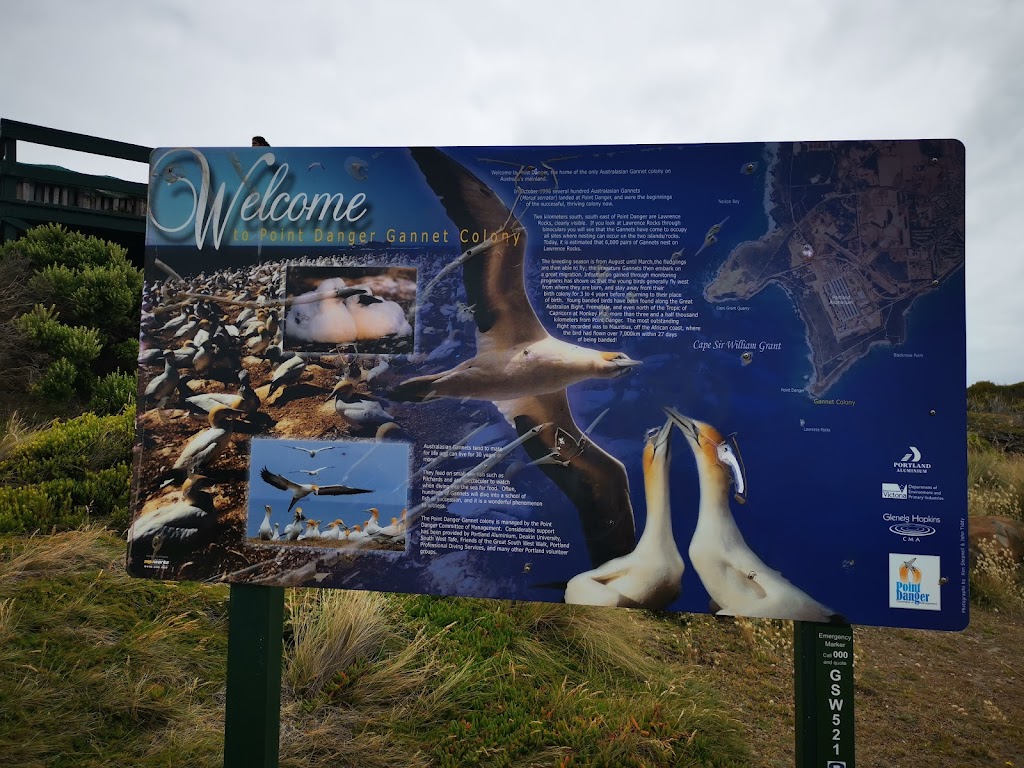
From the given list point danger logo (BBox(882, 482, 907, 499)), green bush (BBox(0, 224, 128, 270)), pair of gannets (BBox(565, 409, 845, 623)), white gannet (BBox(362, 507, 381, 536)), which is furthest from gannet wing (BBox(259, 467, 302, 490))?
green bush (BBox(0, 224, 128, 270))

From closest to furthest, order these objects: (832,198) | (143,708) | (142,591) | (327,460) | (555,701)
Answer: (832,198), (327,460), (143,708), (555,701), (142,591)

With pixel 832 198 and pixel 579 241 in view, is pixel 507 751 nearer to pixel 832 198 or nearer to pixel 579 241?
pixel 579 241

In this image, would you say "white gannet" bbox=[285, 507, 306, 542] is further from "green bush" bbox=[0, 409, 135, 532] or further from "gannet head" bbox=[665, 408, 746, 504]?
"green bush" bbox=[0, 409, 135, 532]

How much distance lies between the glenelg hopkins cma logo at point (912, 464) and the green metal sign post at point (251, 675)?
2424 mm

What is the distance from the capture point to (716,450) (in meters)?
2.26

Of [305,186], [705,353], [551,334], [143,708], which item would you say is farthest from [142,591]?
[705,353]

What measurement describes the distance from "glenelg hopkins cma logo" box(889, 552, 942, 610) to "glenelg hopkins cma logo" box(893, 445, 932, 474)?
30cm

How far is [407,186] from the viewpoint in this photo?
2.46 meters

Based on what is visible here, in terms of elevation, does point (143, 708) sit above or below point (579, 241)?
below

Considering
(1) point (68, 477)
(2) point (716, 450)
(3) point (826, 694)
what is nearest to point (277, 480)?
(2) point (716, 450)

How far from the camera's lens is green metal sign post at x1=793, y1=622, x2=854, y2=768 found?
2.30 m

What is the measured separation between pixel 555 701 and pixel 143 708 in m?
2.41

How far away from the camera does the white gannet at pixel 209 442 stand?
2.54 metres

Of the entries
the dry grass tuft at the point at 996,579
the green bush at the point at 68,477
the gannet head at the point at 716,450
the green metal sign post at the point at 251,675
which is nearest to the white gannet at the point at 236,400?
the green metal sign post at the point at 251,675
